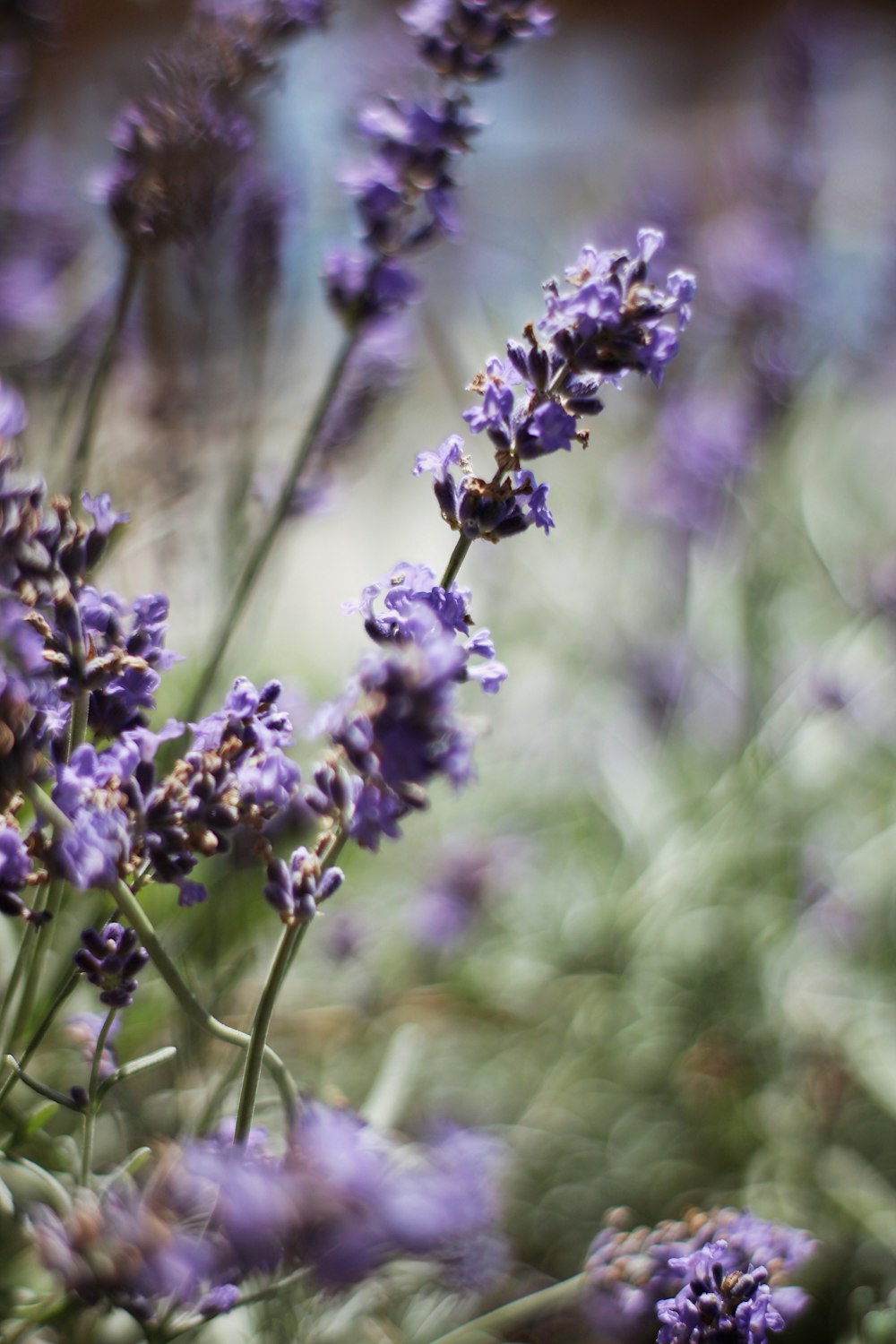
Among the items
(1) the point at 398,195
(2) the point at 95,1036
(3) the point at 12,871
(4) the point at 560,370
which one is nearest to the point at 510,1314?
(2) the point at 95,1036

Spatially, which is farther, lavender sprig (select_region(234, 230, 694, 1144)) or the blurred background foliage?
the blurred background foliage

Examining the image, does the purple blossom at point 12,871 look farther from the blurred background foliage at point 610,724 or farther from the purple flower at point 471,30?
the purple flower at point 471,30

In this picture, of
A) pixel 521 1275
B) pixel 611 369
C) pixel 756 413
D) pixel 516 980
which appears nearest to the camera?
pixel 611 369

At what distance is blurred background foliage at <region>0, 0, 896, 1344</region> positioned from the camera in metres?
1.02

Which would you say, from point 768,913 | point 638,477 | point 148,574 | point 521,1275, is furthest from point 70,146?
point 521,1275

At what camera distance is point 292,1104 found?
0.50m

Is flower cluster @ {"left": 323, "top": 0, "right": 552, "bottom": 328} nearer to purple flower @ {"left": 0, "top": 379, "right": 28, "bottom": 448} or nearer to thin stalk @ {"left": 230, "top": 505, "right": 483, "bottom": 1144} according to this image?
purple flower @ {"left": 0, "top": 379, "right": 28, "bottom": 448}

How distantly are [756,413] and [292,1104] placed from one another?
1.11 metres

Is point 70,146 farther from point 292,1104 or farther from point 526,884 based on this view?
point 292,1104

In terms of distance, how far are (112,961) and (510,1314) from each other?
381 millimetres

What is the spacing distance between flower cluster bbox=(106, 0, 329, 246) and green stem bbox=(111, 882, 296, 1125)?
47cm

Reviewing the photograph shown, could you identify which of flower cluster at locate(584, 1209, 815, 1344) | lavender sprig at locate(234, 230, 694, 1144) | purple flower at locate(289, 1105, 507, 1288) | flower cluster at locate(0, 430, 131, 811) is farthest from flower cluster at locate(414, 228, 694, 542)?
flower cluster at locate(584, 1209, 815, 1344)

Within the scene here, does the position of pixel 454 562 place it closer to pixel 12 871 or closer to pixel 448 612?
pixel 448 612

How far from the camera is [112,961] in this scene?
474 millimetres
